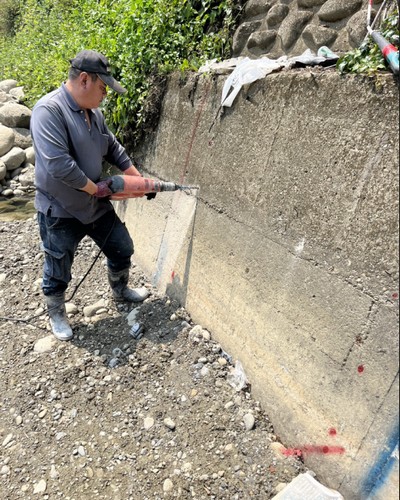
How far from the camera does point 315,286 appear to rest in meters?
2.37

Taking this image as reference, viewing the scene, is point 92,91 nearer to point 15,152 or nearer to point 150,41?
point 150,41

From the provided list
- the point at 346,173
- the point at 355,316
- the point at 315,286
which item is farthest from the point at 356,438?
the point at 346,173

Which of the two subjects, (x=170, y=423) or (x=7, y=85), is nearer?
(x=170, y=423)

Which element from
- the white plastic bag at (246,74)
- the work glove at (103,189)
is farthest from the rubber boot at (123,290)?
the white plastic bag at (246,74)

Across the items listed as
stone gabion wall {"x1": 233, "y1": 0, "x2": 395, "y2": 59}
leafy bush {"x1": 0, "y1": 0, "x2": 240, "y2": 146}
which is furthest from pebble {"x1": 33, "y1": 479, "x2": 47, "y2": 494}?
stone gabion wall {"x1": 233, "y1": 0, "x2": 395, "y2": 59}

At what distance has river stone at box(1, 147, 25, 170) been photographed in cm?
802

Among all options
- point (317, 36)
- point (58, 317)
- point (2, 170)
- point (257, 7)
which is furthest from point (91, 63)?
point (2, 170)

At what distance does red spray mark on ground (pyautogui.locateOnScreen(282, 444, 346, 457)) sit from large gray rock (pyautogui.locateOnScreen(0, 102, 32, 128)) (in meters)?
8.42

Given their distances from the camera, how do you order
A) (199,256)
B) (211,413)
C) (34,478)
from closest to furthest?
(34,478) → (211,413) → (199,256)

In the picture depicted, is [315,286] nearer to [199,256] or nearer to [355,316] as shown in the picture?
[355,316]

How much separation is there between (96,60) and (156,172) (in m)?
1.42

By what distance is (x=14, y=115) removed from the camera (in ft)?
27.8

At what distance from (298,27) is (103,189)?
78.0 inches

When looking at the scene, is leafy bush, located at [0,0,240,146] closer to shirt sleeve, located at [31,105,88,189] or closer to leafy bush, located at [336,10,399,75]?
shirt sleeve, located at [31,105,88,189]
